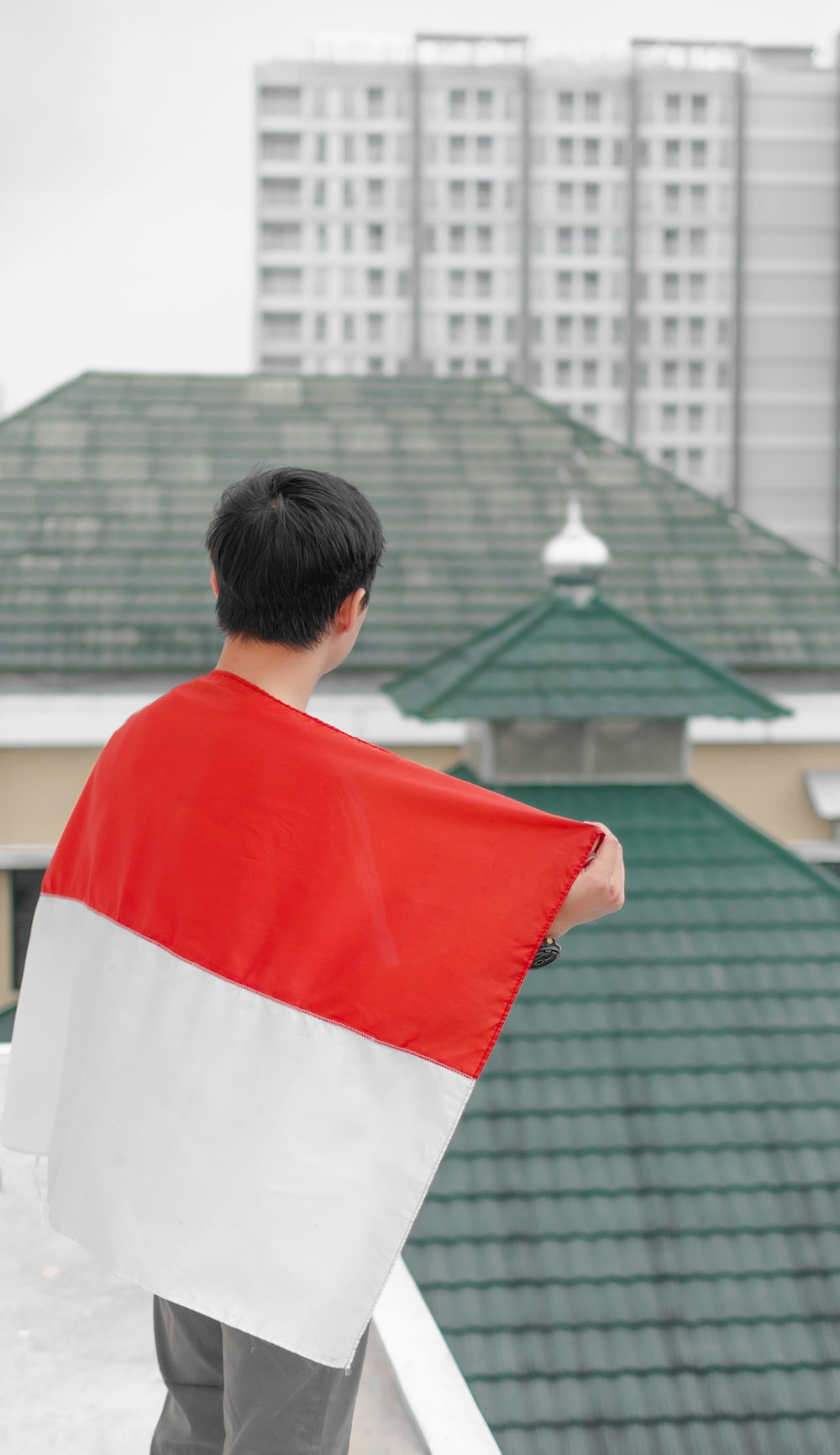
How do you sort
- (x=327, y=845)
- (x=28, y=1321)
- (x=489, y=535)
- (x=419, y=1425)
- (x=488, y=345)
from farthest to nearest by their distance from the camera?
1. (x=488, y=345)
2. (x=489, y=535)
3. (x=28, y=1321)
4. (x=419, y=1425)
5. (x=327, y=845)

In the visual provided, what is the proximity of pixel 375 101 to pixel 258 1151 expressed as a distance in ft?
171

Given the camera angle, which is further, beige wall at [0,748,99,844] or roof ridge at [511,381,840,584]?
roof ridge at [511,381,840,584]

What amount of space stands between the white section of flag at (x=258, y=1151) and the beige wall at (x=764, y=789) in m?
7.14

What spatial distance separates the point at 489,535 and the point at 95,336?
4609 cm

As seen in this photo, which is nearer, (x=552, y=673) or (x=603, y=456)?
(x=552, y=673)

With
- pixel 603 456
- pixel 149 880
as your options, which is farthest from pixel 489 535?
pixel 149 880

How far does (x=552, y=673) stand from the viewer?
6473 millimetres

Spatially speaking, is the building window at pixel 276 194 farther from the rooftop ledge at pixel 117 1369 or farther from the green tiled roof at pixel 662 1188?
the rooftop ledge at pixel 117 1369

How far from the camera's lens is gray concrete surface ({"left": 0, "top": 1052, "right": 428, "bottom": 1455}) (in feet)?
7.07

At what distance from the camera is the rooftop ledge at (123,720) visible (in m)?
7.96

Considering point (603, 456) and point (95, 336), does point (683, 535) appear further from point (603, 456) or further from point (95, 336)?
point (95, 336)

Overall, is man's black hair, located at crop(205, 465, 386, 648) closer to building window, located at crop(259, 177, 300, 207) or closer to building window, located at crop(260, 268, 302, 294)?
building window, located at crop(260, 268, 302, 294)

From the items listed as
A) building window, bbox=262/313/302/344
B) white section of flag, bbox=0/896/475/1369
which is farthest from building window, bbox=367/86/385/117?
white section of flag, bbox=0/896/475/1369

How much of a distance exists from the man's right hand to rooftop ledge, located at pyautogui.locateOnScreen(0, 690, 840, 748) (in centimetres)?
637
